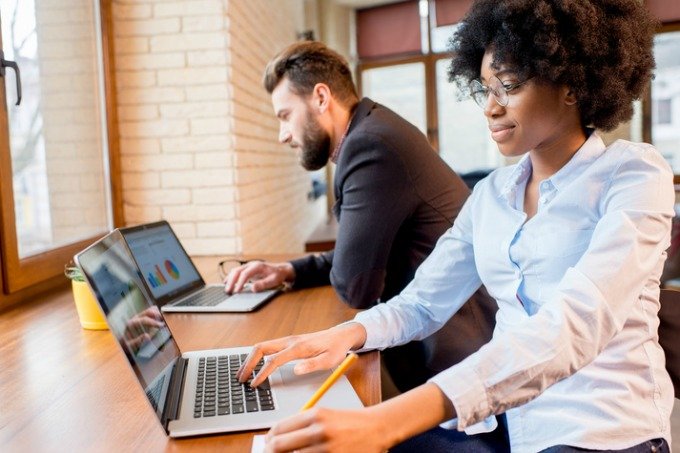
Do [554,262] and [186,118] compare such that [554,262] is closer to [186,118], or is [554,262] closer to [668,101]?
[186,118]

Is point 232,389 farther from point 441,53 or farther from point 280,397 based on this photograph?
point 441,53

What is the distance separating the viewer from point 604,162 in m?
0.98

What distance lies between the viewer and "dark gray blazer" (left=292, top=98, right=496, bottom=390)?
1.44m

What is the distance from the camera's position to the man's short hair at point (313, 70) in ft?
6.24

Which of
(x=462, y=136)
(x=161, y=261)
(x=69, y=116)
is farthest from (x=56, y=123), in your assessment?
(x=462, y=136)

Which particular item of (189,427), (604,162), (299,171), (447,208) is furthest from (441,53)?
(189,427)

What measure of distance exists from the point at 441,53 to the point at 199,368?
18.6 ft

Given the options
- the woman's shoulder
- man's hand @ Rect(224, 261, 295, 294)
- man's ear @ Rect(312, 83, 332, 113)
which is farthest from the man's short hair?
the woman's shoulder

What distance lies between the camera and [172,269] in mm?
1661

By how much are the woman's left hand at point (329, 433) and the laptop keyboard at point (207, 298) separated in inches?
35.4

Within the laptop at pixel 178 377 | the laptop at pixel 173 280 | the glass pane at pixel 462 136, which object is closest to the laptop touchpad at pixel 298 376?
the laptop at pixel 178 377

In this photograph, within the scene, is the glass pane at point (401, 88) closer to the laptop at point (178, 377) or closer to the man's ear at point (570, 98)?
the man's ear at point (570, 98)

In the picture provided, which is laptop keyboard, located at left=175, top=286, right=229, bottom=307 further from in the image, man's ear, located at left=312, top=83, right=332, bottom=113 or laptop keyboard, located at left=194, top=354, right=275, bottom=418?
man's ear, located at left=312, top=83, right=332, bottom=113

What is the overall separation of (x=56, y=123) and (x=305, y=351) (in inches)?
57.4
